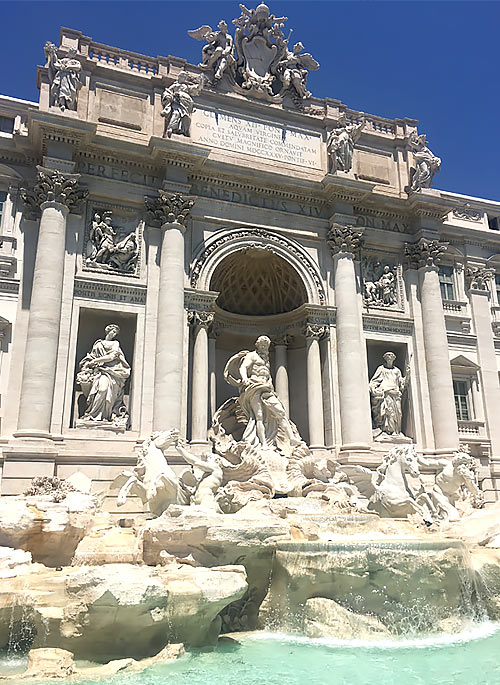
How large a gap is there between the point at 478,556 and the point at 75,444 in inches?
432

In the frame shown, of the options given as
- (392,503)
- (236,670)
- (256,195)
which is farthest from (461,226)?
(236,670)

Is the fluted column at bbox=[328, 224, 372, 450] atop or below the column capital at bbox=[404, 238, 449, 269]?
below

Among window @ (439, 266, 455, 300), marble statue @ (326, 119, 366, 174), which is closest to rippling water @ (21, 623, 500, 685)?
window @ (439, 266, 455, 300)

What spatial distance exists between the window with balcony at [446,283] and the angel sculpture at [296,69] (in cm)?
899

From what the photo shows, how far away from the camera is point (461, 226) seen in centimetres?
2531

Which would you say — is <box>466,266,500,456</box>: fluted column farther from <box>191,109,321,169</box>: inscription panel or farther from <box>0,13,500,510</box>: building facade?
<box>191,109,321,169</box>: inscription panel

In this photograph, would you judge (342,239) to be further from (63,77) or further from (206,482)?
(206,482)

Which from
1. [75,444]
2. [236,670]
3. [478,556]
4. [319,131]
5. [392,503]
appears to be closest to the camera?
[236,670]

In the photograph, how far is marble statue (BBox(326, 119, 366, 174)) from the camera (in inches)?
884

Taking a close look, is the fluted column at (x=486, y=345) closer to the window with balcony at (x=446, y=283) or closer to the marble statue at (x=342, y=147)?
the window with balcony at (x=446, y=283)

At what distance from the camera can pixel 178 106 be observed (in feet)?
66.7

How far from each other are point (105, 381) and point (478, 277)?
16064mm

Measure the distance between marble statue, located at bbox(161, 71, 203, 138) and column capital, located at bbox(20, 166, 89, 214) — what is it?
3923 mm

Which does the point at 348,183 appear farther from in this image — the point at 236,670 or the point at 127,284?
the point at 236,670
